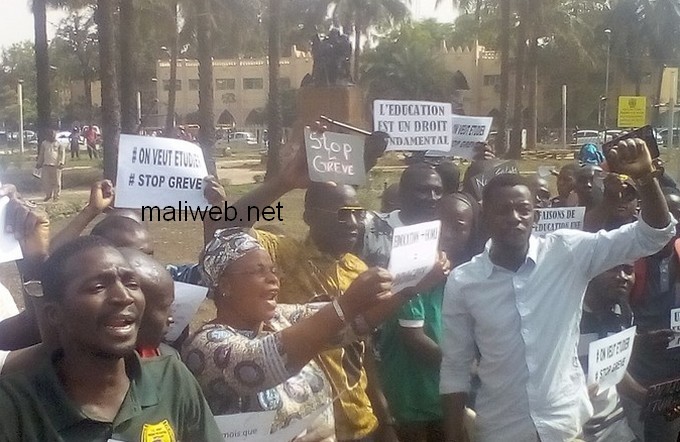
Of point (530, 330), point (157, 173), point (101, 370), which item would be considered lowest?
point (530, 330)

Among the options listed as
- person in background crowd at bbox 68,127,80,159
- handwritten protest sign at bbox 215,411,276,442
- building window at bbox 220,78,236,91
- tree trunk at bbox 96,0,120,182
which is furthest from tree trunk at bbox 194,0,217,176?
handwritten protest sign at bbox 215,411,276,442

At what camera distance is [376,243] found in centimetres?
300

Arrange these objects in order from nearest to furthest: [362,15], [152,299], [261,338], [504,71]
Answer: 1. [152,299]
2. [261,338]
3. [362,15]
4. [504,71]

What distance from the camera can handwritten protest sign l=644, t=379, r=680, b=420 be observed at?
3.41m

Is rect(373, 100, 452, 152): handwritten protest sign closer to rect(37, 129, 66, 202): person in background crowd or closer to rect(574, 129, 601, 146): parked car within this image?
rect(574, 129, 601, 146): parked car

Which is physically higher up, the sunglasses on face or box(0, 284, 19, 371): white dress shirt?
the sunglasses on face

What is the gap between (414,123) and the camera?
309 centimetres

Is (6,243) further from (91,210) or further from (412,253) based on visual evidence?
(412,253)

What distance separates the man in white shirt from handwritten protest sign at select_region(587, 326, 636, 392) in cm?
21

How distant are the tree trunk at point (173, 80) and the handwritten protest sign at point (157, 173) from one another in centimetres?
7

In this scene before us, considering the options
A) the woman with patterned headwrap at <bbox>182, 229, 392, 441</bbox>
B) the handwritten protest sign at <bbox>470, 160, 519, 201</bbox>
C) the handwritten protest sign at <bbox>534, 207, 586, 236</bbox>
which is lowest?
the woman with patterned headwrap at <bbox>182, 229, 392, 441</bbox>

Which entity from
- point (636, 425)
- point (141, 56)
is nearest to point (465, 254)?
point (636, 425)

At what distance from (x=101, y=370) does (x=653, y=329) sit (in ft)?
7.88

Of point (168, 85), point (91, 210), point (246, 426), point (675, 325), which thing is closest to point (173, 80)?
point (168, 85)
